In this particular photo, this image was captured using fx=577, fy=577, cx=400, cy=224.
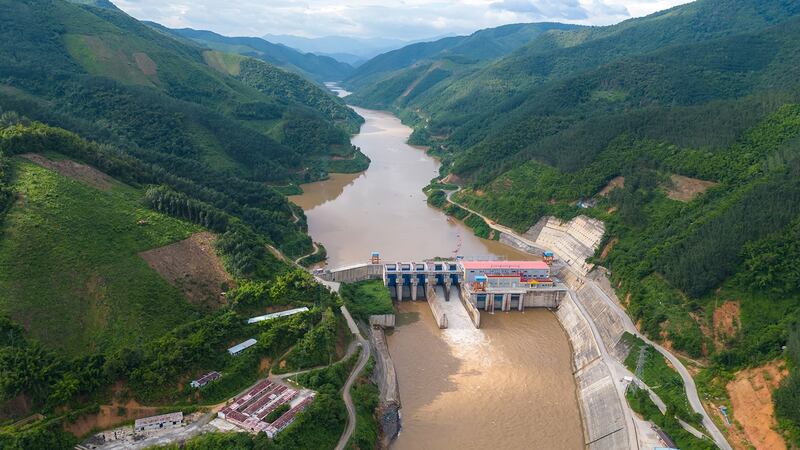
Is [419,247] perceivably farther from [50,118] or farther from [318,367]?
[50,118]

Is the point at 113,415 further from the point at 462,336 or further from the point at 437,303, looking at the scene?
the point at 437,303

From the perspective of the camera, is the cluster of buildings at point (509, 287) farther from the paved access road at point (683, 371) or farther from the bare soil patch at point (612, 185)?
the bare soil patch at point (612, 185)

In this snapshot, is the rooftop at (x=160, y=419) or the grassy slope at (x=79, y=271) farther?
the grassy slope at (x=79, y=271)

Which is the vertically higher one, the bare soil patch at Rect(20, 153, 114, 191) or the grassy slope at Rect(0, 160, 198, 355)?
the bare soil patch at Rect(20, 153, 114, 191)

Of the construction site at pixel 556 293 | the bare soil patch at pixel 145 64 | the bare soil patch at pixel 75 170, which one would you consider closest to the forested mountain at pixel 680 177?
the construction site at pixel 556 293

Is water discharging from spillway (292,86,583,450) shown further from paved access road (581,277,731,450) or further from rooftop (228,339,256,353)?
rooftop (228,339,256,353)

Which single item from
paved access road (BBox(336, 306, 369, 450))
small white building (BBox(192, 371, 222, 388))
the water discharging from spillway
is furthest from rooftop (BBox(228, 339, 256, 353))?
the water discharging from spillway
